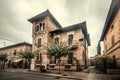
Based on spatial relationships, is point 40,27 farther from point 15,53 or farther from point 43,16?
point 15,53

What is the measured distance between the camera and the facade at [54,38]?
19141 mm

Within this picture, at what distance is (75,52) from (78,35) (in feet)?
10.5

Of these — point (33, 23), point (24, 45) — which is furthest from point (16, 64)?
point (33, 23)

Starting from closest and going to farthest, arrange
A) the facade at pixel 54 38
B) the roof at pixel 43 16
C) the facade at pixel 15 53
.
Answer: the facade at pixel 54 38 → the roof at pixel 43 16 → the facade at pixel 15 53

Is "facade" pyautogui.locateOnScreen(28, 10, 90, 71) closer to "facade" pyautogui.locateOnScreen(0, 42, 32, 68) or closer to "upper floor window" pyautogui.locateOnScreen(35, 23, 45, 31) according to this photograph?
"upper floor window" pyautogui.locateOnScreen(35, 23, 45, 31)

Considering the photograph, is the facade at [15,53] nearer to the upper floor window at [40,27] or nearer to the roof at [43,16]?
the upper floor window at [40,27]

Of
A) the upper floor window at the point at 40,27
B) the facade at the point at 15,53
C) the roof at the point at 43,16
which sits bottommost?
the facade at the point at 15,53

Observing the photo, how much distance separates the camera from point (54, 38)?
22.9m

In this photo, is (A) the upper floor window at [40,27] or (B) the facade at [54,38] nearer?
(B) the facade at [54,38]

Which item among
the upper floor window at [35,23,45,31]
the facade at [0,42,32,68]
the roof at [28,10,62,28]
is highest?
the roof at [28,10,62,28]

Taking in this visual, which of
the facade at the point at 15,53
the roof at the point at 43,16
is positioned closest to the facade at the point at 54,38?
the roof at the point at 43,16

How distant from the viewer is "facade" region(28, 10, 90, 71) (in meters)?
19.1

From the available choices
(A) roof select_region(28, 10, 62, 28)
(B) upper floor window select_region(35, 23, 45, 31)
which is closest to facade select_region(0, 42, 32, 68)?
(B) upper floor window select_region(35, 23, 45, 31)

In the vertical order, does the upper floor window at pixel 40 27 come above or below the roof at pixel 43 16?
below
